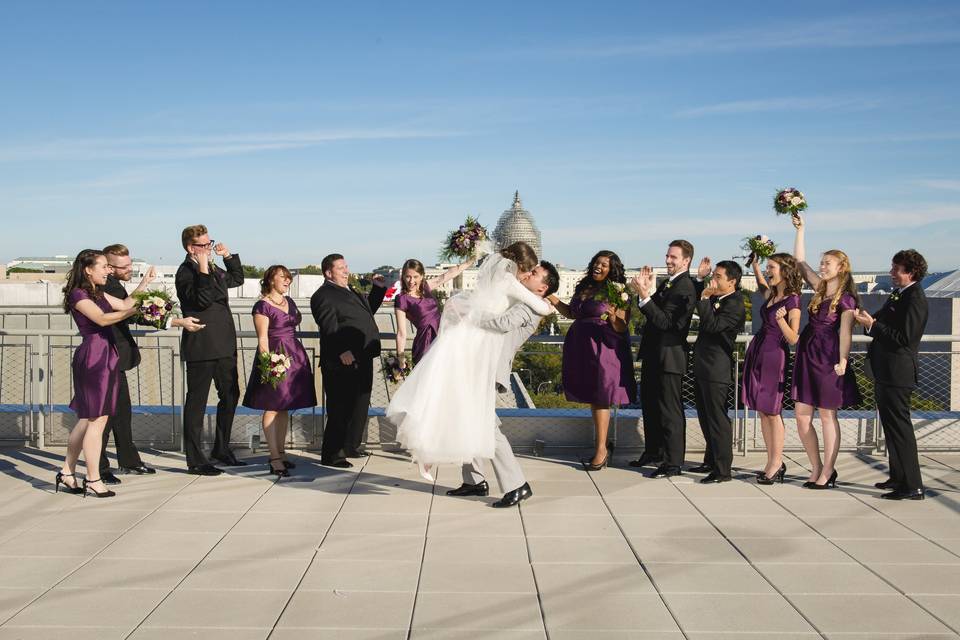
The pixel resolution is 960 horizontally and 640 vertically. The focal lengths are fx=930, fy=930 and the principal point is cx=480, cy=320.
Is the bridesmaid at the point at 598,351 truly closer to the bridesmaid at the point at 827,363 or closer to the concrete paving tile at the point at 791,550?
the bridesmaid at the point at 827,363

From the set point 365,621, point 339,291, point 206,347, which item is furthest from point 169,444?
point 365,621

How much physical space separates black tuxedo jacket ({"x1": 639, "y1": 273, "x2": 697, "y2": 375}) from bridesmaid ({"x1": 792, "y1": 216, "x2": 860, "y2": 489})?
0.93 m

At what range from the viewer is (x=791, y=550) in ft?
19.0

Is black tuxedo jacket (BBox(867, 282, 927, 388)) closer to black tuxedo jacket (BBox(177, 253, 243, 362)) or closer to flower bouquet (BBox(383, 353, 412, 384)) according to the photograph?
flower bouquet (BBox(383, 353, 412, 384))

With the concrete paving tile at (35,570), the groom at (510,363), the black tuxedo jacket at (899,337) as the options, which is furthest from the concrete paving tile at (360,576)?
the black tuxedo jacket at (899,337)

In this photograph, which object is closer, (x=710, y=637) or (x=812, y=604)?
(x=710, y=637)

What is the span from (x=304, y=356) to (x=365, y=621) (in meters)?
4.07

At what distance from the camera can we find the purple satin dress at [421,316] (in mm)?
8352

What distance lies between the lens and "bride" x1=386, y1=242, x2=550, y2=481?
6.47 m

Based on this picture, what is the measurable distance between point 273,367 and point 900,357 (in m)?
5.04

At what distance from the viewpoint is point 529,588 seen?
5.05 meters

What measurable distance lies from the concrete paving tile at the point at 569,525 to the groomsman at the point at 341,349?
2412 millimetres

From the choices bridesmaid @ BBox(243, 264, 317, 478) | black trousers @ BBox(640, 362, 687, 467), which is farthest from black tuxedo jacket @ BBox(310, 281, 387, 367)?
black trousers @ BBox(640, 362, 687, 467)

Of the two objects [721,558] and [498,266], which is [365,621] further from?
[498,266]
